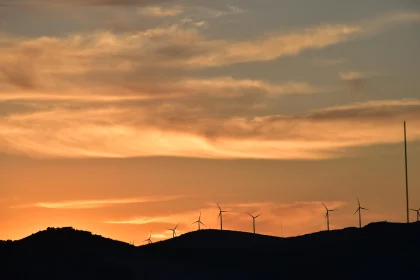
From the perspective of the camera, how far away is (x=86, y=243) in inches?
6206

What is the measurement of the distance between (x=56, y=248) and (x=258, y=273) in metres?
27.9

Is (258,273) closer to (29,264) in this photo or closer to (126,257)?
(126,257)

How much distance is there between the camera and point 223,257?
166 m

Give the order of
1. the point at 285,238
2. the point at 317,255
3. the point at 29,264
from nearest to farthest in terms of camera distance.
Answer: the point at 29,264
the point at 317,255
the point at 285,238

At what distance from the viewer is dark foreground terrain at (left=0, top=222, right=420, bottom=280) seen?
150875 millimetres

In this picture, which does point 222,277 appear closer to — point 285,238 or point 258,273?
point 258,273

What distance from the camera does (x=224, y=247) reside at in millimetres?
171875

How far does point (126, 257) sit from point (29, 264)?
1397cm

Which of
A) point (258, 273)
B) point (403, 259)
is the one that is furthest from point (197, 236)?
point (403, 259)

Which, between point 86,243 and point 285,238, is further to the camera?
point 285,238

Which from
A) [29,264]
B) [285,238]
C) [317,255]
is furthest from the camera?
[285,238]

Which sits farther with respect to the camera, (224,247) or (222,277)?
(224,247)

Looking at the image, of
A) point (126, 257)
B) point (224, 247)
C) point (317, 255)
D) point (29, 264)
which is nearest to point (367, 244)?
point (317, 255)

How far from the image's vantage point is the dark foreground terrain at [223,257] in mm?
150875
